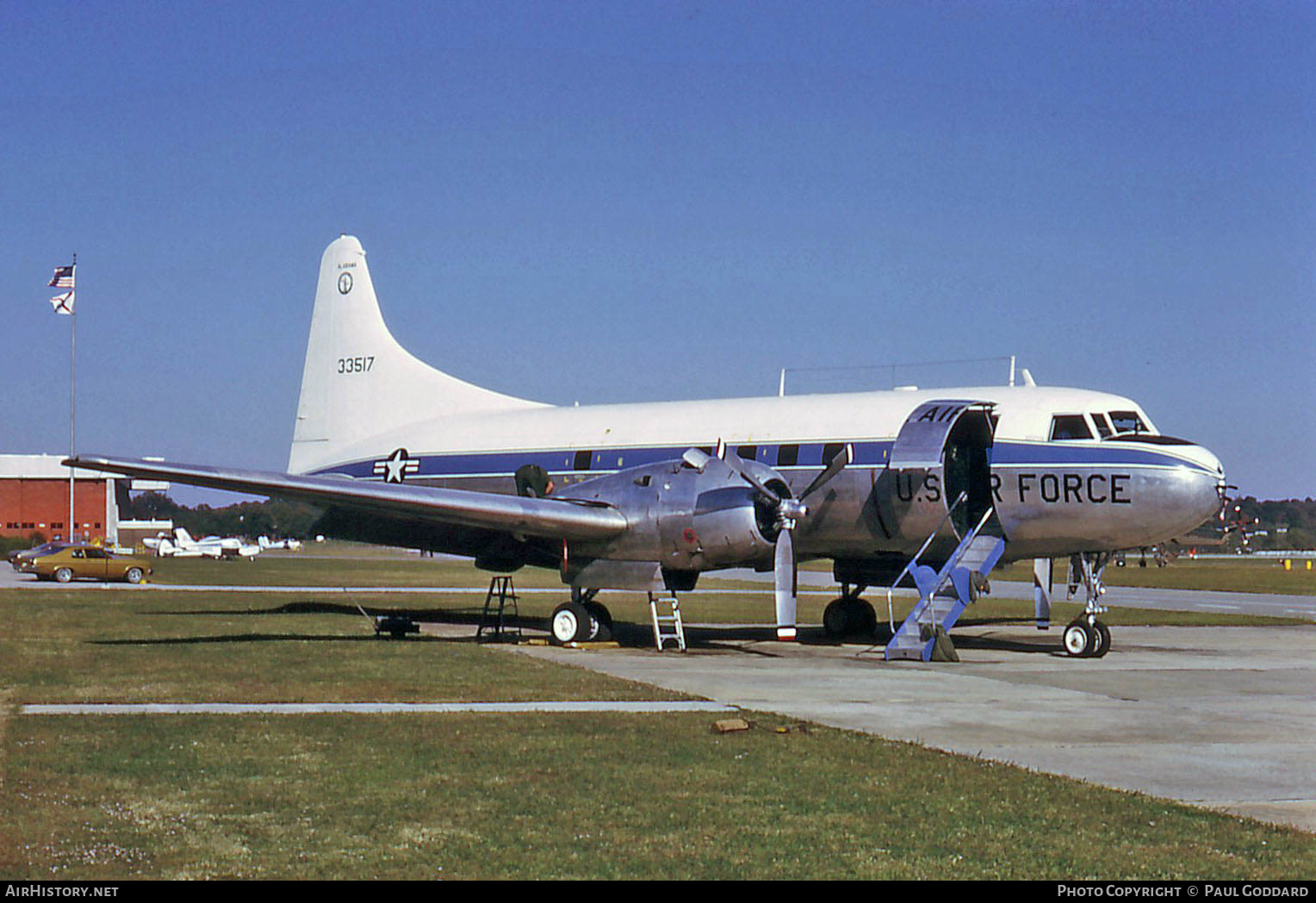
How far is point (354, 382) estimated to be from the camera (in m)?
33.6

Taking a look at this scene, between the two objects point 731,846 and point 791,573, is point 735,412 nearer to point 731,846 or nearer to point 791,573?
point 791,573

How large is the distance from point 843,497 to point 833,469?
0.97 metres

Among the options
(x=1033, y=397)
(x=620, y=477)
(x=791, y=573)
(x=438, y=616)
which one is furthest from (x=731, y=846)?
(x=438, y=616)

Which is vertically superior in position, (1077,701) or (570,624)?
(570,624)

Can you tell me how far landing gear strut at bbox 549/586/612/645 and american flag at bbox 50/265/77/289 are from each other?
35082 millimetres

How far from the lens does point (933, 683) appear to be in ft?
60.2

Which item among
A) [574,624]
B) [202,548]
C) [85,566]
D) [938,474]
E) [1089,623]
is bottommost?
[202,548]

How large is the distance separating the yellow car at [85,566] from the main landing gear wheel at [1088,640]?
128ft

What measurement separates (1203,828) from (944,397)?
53.9 ft

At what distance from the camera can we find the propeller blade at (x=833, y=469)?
922 inches

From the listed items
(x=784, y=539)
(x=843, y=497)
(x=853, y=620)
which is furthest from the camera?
(x=853, y=620)

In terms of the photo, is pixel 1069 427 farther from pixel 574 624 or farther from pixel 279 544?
pixel 279 544

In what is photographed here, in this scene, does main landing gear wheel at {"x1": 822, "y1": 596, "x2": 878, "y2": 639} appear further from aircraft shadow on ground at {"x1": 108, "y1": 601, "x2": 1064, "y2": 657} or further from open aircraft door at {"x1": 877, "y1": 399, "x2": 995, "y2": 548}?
open aircraft door at {"x1": 877, "y1": 399, "x2": 995, "y2": 548}

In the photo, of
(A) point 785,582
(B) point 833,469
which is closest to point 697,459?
(B) point 833,469
